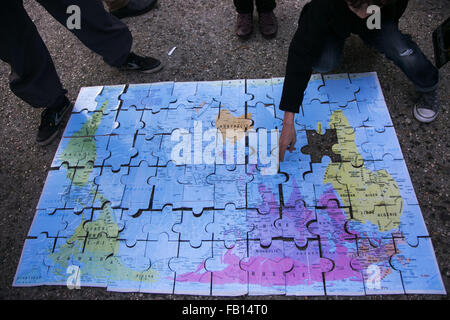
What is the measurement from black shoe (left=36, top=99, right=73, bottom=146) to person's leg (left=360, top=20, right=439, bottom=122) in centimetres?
178

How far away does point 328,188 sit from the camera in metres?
1.51

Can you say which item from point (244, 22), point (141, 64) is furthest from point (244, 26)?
point (141, 64)

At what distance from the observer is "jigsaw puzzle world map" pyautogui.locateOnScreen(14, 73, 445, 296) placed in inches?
53.9

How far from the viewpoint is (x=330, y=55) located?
170 cm

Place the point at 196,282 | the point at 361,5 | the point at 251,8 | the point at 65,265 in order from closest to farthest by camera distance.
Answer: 1. the point at 361,5
2. the point at 196,282
3. the point at 65,265
4. the point at 251,8

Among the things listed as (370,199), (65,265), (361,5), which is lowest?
(65,265)

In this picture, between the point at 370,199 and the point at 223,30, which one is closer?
the point at 370,199

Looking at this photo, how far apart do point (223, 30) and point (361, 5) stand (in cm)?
117

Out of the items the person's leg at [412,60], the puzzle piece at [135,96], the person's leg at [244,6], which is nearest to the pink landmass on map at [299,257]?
the person's leg at [412,60]

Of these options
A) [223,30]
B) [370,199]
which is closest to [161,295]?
[370,199]

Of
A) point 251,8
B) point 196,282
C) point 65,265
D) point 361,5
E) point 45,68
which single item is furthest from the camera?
point 251,8

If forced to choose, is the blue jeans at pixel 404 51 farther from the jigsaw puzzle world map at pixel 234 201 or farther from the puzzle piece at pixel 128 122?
the puzzle piece at pixel 128 122
